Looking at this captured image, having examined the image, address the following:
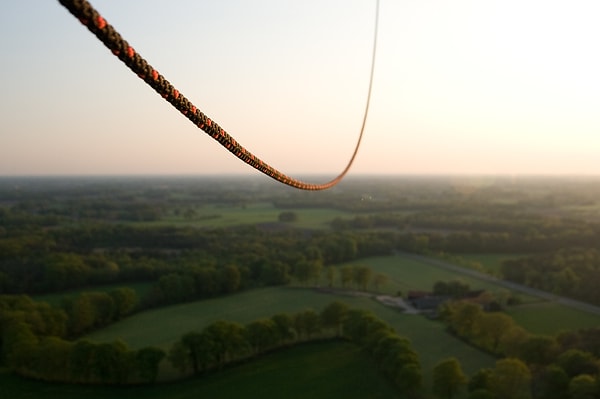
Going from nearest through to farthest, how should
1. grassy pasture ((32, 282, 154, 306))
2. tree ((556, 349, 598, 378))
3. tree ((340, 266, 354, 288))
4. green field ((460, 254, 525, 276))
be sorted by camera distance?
1. tree ((556, 349, 598, 378))
2. grassy pasture ((32, 282, 154, 306))
3. tree ((340, 266, 354, 288))
4. green field ((460, 254, 525, 276))

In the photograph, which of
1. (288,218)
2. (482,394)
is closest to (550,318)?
(482,394)

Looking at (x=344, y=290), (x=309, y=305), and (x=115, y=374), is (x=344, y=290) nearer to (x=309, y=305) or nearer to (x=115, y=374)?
(x=309, y=305)

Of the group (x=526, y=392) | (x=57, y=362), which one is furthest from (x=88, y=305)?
(x=526, y=392)

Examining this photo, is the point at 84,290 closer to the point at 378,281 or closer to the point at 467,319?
the point at 378,281

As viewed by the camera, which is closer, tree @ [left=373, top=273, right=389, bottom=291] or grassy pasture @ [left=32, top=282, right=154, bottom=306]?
grassy pasture @ [left=32, top=282, right=154, bottom=306]

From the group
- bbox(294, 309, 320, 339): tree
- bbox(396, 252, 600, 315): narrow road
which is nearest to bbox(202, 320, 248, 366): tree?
bbox(294, 309, 320, 339): tree

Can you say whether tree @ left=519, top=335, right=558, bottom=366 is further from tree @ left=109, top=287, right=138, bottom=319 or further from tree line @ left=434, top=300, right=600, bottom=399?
tree @ left=109, top=287, right=138, bottom=319
